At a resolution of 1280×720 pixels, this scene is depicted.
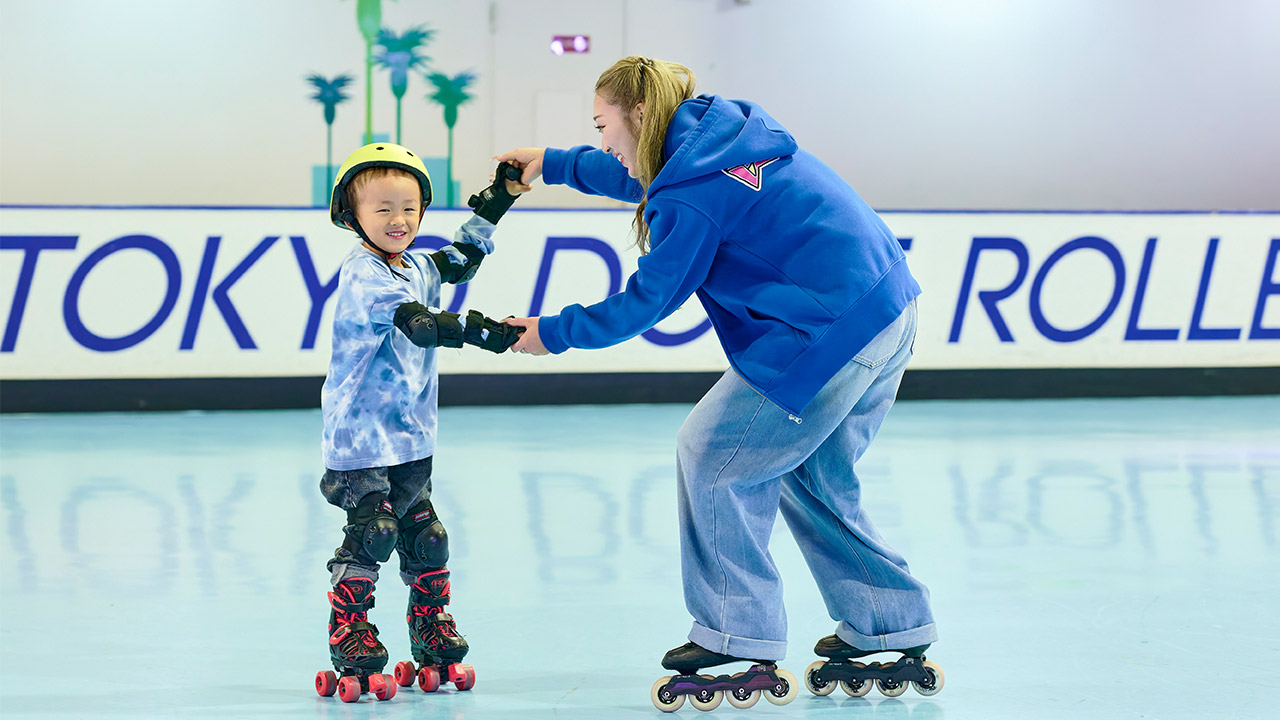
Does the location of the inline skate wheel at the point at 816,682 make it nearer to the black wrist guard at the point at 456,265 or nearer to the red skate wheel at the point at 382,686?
the red skate wheel at the point at 382,686

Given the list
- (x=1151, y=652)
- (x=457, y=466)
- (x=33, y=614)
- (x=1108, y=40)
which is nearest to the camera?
(x=1151, y=652)

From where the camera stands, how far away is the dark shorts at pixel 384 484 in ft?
9.29

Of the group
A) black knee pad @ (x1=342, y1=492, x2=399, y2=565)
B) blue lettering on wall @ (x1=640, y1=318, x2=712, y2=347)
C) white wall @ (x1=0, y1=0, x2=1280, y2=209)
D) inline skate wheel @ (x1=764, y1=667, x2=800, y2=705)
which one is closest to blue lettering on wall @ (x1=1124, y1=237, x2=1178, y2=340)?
blue lettering on wall @ (x1=640, y1=318, x2=712, y2=347)

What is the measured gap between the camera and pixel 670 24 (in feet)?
40.6

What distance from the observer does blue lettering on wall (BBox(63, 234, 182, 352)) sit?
7.50m

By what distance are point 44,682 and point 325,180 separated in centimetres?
948

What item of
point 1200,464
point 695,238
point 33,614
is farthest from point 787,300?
point 1200,464

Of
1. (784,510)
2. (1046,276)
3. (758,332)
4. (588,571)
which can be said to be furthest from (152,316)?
(758,332)

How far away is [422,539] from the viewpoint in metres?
2.90

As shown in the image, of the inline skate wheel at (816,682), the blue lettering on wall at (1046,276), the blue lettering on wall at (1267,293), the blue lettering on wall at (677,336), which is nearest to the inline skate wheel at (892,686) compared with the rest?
the inline skate wheel at (816,682)

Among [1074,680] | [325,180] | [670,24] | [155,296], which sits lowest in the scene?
[1074,680]

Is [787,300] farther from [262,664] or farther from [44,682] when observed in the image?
[44,682]

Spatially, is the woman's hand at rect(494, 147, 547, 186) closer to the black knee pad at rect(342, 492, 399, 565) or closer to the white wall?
the black knee pad at rect(342, 492, 399, 565)

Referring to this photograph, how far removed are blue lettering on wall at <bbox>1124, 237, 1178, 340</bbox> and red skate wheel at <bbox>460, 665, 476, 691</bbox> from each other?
6.65 metres
